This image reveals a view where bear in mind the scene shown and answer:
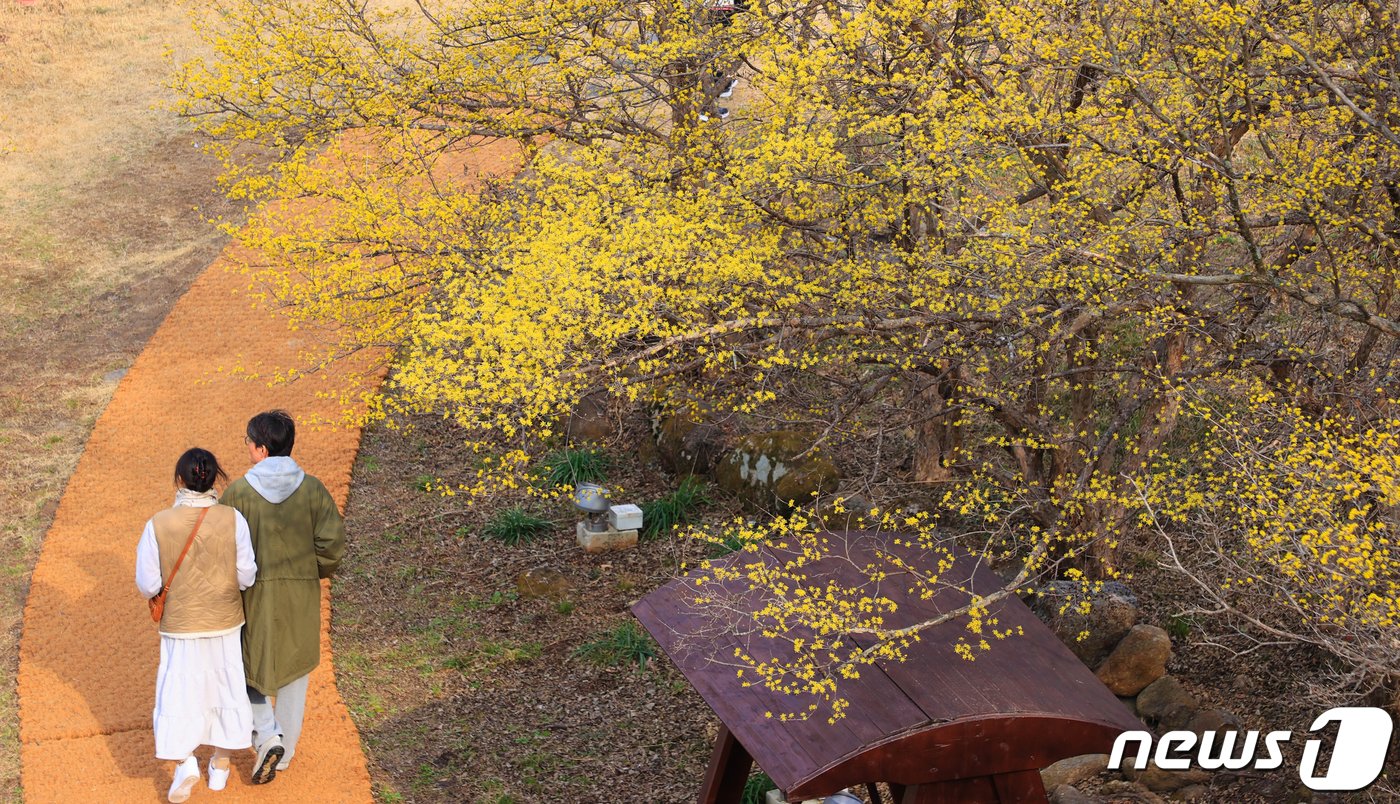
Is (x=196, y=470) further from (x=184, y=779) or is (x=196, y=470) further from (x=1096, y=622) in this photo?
(x=1096, y=622)

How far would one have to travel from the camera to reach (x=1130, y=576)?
26.6 feet

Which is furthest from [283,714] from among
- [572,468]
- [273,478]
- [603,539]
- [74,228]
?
[74,228]

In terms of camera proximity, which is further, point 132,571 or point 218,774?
point 132,571

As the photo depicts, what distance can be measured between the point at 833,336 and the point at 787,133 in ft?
4.58

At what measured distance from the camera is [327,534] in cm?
571

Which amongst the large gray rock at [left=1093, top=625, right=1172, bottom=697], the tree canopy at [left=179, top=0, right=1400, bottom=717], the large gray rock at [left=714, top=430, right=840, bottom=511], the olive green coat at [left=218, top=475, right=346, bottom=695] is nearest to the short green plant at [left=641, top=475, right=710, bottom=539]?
the large gray rock at [left=714, top=430, right=840, bottom=511]

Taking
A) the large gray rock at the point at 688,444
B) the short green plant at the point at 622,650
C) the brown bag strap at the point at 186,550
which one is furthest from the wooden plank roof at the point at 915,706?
the large gray rock at the point at 688,444

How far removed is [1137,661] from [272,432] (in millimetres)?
4838

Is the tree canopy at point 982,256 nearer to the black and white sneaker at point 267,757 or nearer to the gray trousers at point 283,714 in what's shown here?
the gray trousers at point 283,714

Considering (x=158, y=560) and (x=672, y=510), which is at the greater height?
(x=158, y=560)

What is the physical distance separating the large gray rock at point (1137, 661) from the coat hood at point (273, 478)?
454 centimetres

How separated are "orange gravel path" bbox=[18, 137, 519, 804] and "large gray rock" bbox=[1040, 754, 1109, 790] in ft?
11.7

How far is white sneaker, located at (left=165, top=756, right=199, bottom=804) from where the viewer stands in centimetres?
563

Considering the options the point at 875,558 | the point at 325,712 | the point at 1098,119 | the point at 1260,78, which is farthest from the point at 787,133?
the point at 325,712
